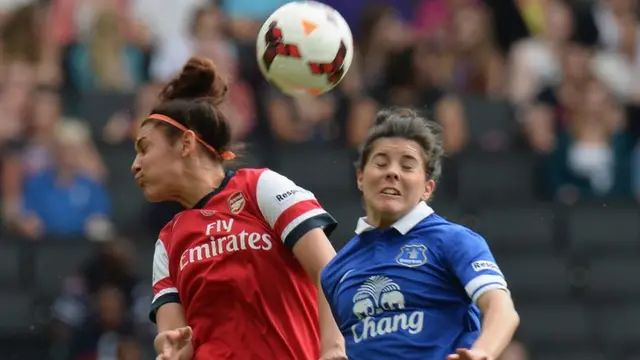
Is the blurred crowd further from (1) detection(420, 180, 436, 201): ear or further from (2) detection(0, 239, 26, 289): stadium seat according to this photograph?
(1) detection(420, 180, 436, 201): ear

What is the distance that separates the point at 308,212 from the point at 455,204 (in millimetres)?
6238

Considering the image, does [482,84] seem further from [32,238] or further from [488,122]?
[32,238]

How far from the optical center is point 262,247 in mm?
6051

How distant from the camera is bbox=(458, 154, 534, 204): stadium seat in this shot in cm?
1251

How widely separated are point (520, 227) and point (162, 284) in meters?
6.32

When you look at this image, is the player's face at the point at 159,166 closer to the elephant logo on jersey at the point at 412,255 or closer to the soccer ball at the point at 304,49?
the soccer ball at the point at 304,49

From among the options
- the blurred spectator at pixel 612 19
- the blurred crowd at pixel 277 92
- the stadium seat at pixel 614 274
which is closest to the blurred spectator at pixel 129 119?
the blurred crowd at pixel 277 92

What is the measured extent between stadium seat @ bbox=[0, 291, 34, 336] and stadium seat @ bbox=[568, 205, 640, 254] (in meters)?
4.09

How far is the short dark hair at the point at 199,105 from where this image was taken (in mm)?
6254

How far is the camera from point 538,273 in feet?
39.9

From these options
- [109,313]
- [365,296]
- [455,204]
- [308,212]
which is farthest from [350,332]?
[455,204]

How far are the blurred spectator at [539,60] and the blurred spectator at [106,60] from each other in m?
3.03

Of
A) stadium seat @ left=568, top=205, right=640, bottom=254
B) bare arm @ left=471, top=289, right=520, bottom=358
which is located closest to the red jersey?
bare arm @ left=471, top=289, right=520, bottom=358

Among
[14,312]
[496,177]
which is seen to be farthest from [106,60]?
[496,177]
